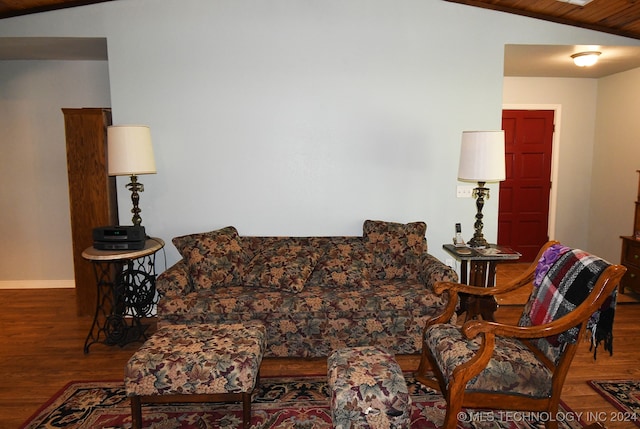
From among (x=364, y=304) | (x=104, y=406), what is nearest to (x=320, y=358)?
(x=364, y=304)

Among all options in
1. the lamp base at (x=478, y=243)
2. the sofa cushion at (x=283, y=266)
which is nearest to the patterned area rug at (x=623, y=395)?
the lamp base at (x=478, y=243)

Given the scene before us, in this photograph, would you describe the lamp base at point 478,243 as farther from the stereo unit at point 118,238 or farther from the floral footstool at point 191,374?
the stereo unit at point 118,238

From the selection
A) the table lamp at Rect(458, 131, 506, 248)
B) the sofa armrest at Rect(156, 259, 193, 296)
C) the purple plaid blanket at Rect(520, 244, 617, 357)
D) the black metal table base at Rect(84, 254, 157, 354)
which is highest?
the table lamp at Rect(458, 131, 506, 248)

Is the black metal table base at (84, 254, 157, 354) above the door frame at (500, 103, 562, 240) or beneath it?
beneath

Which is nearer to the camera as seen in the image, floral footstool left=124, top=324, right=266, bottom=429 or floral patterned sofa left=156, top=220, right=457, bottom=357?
floral footstool left=124, top=324, right=266, bottom=429

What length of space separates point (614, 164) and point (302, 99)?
12.9 feet

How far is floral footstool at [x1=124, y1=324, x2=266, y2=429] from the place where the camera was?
2184mm

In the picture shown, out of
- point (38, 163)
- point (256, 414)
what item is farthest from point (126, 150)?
point (256, 414)

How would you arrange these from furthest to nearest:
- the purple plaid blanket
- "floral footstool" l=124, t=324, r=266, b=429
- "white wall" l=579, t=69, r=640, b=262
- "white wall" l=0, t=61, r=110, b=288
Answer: "white wall" l=579, t=69, r=640, b=262
"white wall" l=0, t=61, r=110, b=288
"floral footstool" l=124, t=324, r=266, b=429
the purple plaid blanket

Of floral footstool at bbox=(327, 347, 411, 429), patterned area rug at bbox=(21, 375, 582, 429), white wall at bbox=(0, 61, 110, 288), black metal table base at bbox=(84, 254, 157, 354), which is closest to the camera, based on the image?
floral footstool at bbox=(327, 347, 411, 429)

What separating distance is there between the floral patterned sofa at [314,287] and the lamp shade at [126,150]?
0.67 m

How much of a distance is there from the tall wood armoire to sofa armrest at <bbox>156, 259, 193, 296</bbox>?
1218 mm

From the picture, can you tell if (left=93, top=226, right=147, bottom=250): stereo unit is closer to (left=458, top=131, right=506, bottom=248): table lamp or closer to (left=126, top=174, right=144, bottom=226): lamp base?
(left=126, top=174, right=144, bottom=226): lamp base

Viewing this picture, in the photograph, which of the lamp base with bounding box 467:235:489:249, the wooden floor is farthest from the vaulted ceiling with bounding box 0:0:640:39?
the wooden floor
